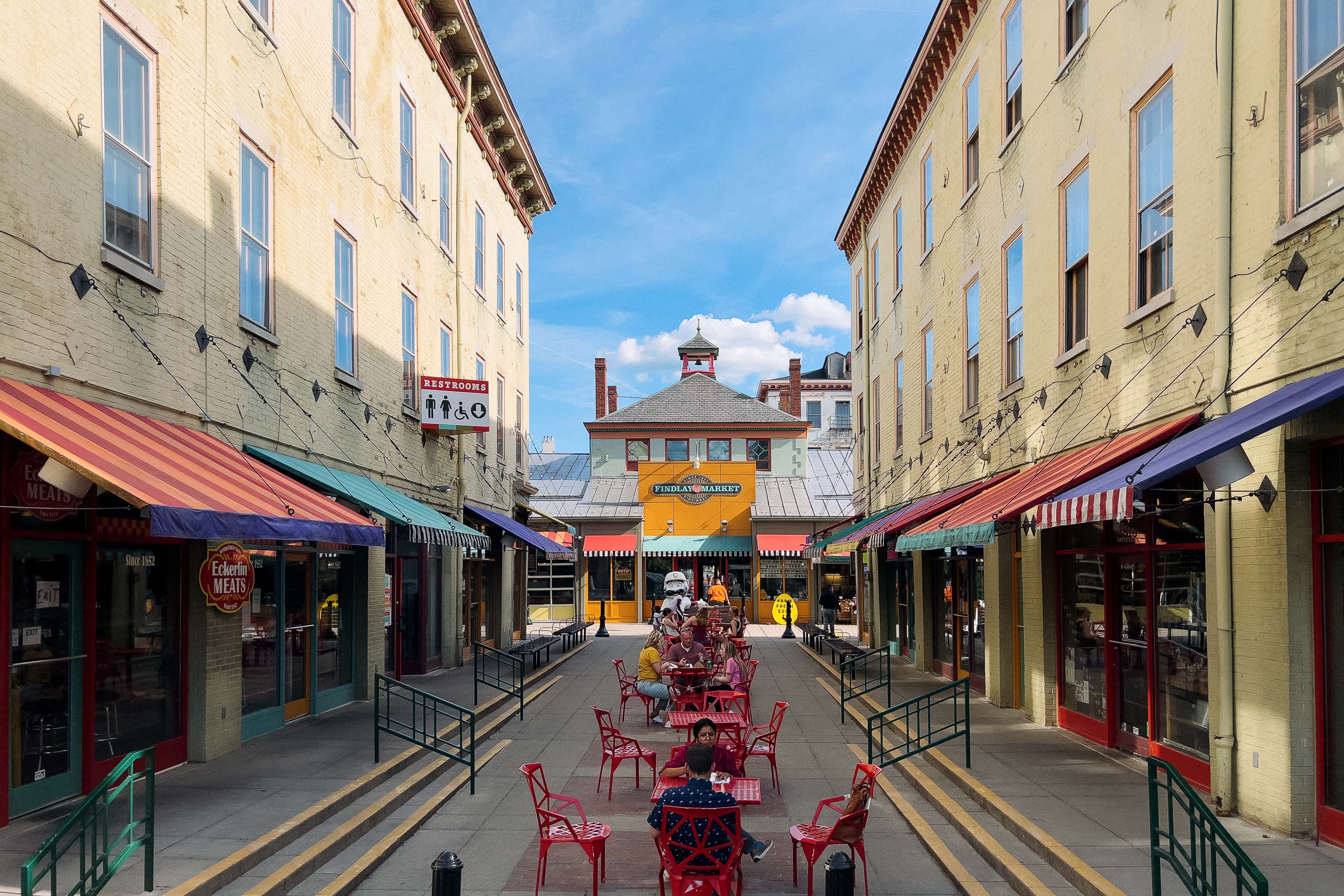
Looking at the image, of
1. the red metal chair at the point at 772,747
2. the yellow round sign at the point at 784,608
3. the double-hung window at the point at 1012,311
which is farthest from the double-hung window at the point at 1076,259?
the yellow round sign at the point at 784,608

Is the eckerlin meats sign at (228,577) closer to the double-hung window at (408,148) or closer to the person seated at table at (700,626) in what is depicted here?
the person seated at table at (700,626)

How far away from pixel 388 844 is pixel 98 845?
84.4 inches

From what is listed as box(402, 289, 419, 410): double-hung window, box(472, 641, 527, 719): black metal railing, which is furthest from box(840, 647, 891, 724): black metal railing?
box(402, 289, 419, 410): double-hung window

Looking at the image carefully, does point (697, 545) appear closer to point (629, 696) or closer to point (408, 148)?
point (408, 148)

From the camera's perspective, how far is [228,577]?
1113 centimetres

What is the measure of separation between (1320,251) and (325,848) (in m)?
8.76

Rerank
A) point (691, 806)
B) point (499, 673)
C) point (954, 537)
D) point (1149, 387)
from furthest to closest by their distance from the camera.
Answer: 1. point (499, 673)
2. point (954, 537)
3. point (1149, 387)
4. point (691, 806)

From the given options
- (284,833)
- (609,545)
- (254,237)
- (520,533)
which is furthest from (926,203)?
(609,545)

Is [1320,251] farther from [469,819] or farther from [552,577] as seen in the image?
[552,577]

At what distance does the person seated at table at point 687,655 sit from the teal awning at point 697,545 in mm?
25234

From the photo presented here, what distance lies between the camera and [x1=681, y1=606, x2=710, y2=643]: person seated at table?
18469 millimetres

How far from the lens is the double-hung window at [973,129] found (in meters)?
17.2

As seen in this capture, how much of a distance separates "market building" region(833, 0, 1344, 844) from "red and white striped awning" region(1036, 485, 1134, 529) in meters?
0.03

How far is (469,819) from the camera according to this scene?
959cm
